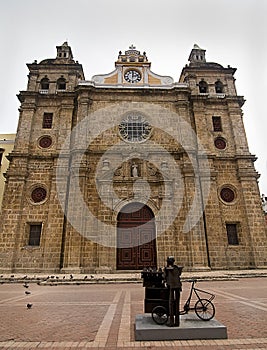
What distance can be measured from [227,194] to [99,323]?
14553mm

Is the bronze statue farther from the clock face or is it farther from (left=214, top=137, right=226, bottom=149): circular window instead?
the clock face

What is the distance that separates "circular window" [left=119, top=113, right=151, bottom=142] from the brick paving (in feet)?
41.6

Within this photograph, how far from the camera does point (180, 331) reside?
12.8ft

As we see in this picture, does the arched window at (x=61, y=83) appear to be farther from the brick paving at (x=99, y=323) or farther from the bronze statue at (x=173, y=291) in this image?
the bronze statue at (x=173, y=291)

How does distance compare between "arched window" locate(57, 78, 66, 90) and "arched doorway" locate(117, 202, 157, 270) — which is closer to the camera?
"arched doorway" locate(117, 202, 157, 270)

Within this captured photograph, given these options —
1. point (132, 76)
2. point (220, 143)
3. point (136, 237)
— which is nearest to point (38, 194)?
point (136, 237)

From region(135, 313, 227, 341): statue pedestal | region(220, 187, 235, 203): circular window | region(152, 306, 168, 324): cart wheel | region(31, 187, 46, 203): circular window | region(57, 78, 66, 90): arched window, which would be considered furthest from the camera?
region(57, 78, 66, 90): arched window

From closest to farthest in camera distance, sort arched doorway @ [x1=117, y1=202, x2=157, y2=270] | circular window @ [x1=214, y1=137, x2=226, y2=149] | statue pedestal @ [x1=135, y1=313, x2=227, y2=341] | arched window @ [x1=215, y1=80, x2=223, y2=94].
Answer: statue pedestal @ [x1=135, y1=313, x2=227, y2=341]
arched doorway @ [x1=117, y1=202, x2=157, y2=270]
circular window @ [x1=214, y1=137, x2=226, y2=149]
arched window @ [x1=215, y1=80, x2=223, y2=94]

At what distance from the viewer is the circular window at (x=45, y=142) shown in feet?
59.7

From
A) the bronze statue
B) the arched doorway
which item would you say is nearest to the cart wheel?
the bronze statue

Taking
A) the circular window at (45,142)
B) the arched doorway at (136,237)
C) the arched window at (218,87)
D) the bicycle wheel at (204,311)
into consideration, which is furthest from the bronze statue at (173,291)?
the arched window at (218,87)

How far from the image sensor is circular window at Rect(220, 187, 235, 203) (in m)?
17.4

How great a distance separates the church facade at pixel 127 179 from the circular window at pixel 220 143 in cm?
8

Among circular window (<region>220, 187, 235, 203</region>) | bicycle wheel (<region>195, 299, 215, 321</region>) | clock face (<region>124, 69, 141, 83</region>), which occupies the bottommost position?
bicycle wheel (<region>195, 299, 215, 321</region>)
